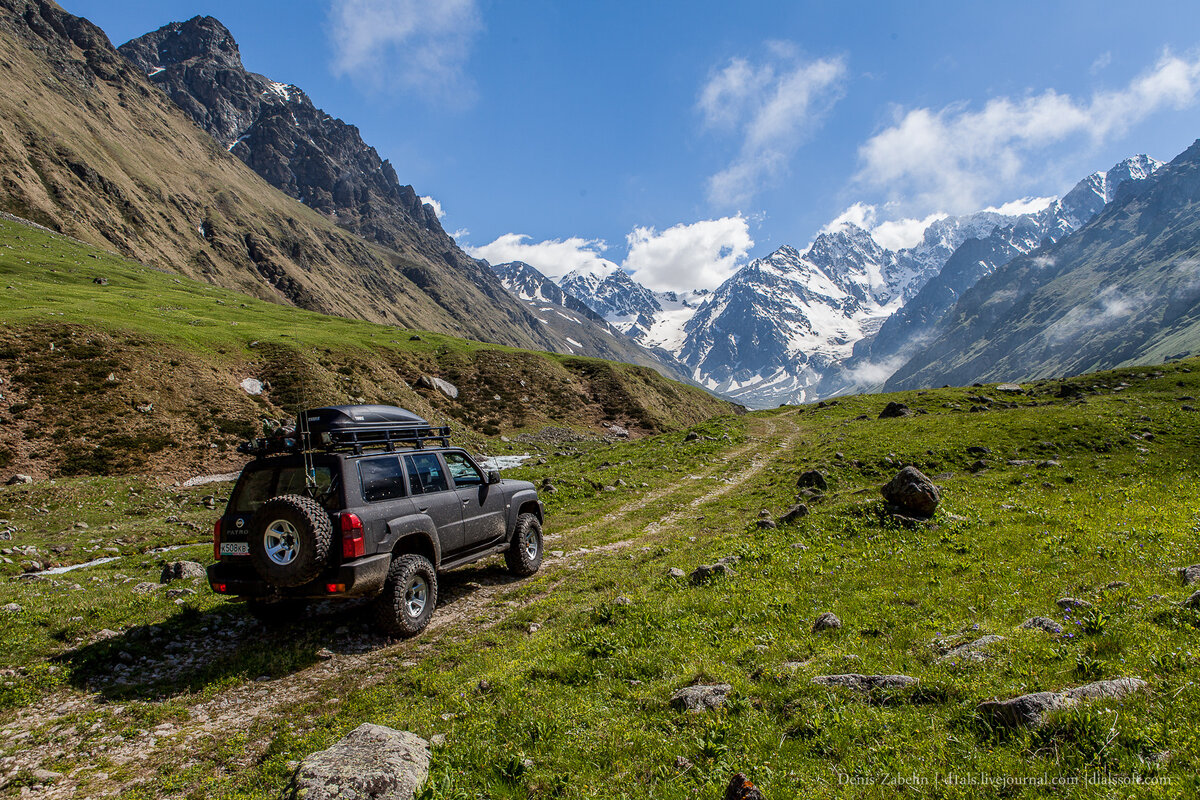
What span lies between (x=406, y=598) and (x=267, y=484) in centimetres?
336

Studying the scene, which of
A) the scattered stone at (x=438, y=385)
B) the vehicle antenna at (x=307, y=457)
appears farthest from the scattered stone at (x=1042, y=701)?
the scattered stone at (x=438, y=385)

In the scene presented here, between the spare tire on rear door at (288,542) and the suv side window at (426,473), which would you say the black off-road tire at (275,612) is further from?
the suv side window at (426,473)

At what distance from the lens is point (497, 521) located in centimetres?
1302

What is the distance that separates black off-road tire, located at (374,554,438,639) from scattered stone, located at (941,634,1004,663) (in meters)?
8.51

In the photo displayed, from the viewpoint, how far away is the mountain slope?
304 ft

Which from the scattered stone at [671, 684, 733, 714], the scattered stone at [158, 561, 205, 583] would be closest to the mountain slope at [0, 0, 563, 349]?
the scattered stone at [158, 561, 205, 583]

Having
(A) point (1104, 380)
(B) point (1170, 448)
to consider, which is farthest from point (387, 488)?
(A) point (1104, 380)

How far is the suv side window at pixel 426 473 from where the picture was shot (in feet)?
36.3

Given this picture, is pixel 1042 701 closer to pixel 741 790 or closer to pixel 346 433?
pixel 741 790

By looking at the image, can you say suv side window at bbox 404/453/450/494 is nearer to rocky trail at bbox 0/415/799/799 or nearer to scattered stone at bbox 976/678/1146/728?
rocky trail at bbox 0/415/799/799

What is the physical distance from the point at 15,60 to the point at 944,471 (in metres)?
189

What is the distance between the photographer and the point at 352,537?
899 cm

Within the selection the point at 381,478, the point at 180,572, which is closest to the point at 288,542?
the point at 381,478

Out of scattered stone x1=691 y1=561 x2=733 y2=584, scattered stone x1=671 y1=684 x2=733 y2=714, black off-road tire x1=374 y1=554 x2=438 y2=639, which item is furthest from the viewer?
scattered stone x1=691 y1=561 x2=733 y2=584
